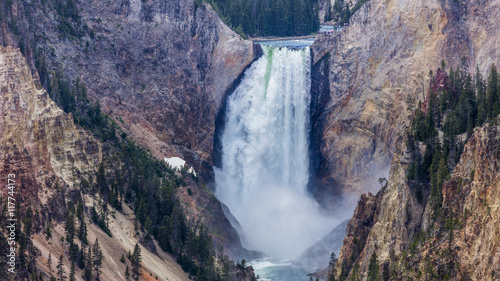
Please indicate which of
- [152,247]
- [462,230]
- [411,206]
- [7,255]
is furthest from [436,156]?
[7,255]

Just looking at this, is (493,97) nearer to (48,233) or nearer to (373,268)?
(373,268)

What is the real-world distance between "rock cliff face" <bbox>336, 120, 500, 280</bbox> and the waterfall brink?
39.5 metres

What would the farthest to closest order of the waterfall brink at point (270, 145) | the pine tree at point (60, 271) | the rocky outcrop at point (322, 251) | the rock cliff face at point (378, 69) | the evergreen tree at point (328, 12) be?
the evergreen tree at point (328, 12) < the waterfall brink at point (270, 145) < the rock cliff face at point (378, 69) < the rocky outcrop at point (322, 251) < the pine tree at point (60, 271)

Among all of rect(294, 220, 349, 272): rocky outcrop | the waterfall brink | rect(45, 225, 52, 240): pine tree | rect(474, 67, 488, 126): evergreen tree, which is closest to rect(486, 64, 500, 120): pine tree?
rect(474, 67, 488, 126): evergreen tree

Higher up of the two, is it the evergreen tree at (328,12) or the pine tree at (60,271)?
the evergreen tree at (328,12)

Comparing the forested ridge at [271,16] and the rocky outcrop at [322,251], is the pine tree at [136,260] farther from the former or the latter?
the forested ridge at [271,16]

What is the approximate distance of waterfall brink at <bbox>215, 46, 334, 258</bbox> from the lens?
151m

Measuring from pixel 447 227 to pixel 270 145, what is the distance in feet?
214

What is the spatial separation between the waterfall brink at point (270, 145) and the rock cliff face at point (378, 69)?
3085 mm

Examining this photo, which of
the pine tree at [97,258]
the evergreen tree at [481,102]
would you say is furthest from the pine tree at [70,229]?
the evergreen tree at [481,102]

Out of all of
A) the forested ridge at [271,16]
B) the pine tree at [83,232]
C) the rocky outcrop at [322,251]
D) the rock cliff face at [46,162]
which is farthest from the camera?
the forested ridge at [271,16]

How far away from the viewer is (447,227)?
3666 inches

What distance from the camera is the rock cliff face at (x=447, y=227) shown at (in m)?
84.8

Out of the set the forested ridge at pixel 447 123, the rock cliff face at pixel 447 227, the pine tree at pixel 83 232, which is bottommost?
the pine tree at pixel 83 232
